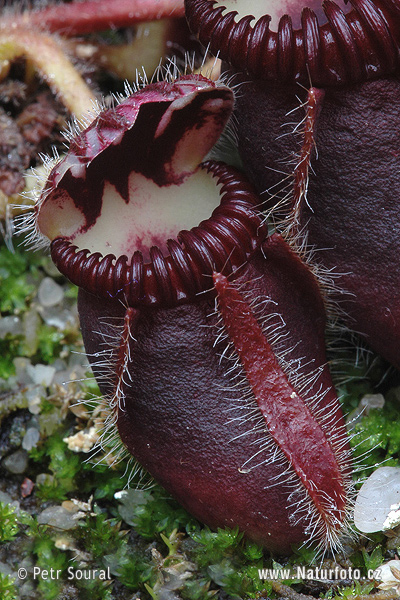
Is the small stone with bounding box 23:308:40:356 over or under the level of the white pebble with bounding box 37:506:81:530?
over

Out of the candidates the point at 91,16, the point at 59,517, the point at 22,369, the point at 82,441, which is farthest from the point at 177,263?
the point at 91,16

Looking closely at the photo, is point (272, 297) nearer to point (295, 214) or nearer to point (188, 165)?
point (295, 214)

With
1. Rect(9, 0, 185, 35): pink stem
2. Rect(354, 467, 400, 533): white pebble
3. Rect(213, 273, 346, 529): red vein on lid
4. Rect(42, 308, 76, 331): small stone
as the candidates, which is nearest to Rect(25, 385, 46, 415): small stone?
Rect(42, 308, 76, 331): small stone

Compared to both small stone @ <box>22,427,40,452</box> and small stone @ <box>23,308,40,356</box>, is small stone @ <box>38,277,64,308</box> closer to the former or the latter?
small stone @ <box>23,308,40,356</box>

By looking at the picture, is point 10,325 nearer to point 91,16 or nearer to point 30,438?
point 30,438

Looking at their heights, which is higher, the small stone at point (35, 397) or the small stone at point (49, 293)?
the small stone at point (49, 293)

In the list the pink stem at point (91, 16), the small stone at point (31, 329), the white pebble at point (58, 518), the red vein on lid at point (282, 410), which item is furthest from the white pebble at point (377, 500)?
the pink stem at point (91, 16)

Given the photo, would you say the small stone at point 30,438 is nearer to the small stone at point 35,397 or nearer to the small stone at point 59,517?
the small stone at point 35,397
